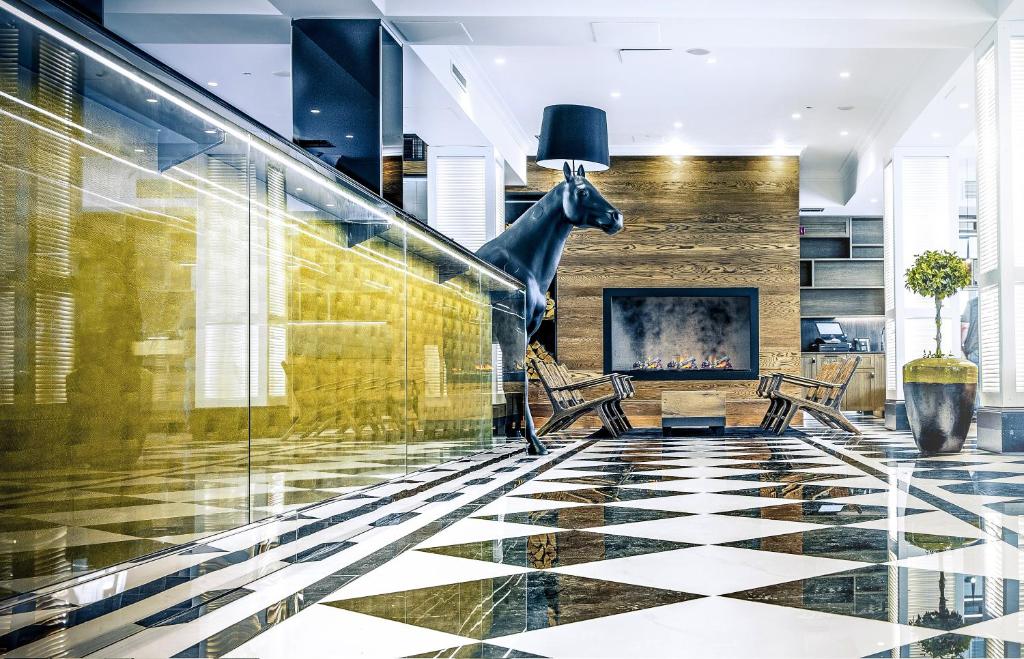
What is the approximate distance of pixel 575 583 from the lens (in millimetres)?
1903

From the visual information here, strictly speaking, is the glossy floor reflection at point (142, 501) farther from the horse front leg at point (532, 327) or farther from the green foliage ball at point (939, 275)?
the green foliage ball at point (939, 275)

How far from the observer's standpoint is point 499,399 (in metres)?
5.52

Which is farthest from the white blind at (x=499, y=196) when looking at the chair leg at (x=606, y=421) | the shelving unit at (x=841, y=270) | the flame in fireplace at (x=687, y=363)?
the shelving unit at (x=841, y=270)

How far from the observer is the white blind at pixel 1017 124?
19.8 feet

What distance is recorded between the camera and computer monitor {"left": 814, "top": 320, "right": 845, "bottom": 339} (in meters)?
13.3

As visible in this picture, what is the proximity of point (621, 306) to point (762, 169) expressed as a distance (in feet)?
7.61

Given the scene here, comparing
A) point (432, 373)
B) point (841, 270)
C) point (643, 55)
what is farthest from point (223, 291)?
point (841, 270)

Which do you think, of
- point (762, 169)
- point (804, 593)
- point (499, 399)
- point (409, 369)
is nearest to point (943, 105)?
point (762, 169)

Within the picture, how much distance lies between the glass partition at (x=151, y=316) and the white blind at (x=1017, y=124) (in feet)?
16.3

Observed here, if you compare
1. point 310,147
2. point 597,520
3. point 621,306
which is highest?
point 310,147

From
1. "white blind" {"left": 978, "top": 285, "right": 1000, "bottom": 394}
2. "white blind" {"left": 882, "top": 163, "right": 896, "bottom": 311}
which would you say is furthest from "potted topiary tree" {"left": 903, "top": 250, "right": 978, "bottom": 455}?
"white blind" {"left": 882, "top": 163, "right": 896, "bottom": 311}

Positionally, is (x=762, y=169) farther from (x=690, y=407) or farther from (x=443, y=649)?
(x=443, y=649)

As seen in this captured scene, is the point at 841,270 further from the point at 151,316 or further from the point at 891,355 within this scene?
the point at 151,316

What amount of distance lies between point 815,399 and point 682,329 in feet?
7.29
